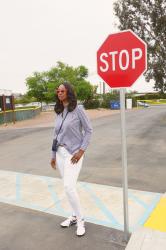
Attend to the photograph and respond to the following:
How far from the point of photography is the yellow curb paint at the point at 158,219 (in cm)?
390

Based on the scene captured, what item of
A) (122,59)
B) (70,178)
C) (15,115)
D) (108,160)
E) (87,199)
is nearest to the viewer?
(122,59)

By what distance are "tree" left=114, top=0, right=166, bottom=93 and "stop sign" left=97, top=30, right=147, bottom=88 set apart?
846 inches

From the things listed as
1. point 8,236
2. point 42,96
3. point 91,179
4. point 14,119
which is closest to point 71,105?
point 8,236

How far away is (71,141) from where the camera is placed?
147 inches

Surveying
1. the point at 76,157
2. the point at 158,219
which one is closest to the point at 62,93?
the point at 76,157

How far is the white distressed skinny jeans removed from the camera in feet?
11.8

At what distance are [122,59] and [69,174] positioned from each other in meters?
1.63

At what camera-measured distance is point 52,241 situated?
3.69m

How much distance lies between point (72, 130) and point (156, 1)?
2315 centimetres

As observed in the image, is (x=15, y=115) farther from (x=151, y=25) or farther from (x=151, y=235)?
(x=151, y=235)

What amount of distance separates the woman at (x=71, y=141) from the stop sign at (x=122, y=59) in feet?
2.03

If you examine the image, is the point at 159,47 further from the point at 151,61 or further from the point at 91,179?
the point at 91,179

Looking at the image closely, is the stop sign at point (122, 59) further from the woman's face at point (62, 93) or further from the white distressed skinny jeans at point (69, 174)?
the white distressed skinny jeans at point (69, 174)

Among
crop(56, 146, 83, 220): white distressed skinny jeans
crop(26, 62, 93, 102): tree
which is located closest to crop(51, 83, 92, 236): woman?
crop(56, 146, 83, 220): white distressed skinny jeans
